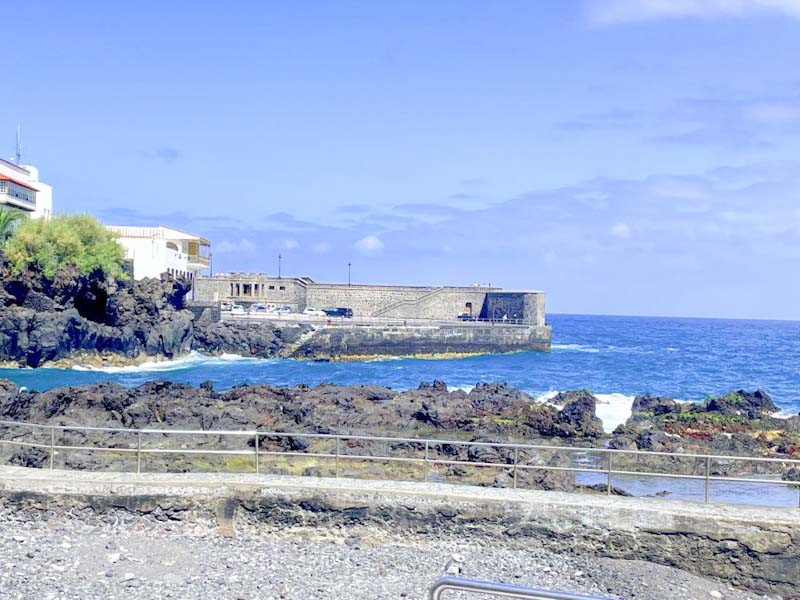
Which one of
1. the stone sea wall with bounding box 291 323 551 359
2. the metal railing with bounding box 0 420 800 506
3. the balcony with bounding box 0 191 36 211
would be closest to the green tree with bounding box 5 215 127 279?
the balcony with bounding box 0 191 36 211

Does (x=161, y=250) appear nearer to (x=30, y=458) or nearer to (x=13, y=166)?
(x=13, y=166)

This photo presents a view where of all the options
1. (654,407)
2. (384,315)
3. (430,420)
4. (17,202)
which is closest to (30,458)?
(430,420)

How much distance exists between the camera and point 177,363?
50.2m

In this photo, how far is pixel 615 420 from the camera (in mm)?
29406

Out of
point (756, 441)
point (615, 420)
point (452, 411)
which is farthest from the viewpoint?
point (615, 420)

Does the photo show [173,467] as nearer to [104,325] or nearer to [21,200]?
[104,325]

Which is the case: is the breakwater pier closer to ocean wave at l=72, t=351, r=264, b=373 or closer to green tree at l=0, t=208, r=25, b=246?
ocean wave at l=72, t=351, r=264, b=373

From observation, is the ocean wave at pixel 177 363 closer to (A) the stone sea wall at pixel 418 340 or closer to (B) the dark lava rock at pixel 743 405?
(A) the stone sea wall at pixel 418 340

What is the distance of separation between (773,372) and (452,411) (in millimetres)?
39156

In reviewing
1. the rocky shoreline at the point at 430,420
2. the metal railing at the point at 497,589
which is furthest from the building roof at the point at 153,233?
the metal railing at the point at 497,589

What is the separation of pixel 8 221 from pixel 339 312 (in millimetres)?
34087

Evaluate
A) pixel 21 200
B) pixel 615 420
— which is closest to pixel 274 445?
pixel 615 420

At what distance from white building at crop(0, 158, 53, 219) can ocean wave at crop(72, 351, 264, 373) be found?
41.0ft

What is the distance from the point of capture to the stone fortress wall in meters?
79.0
